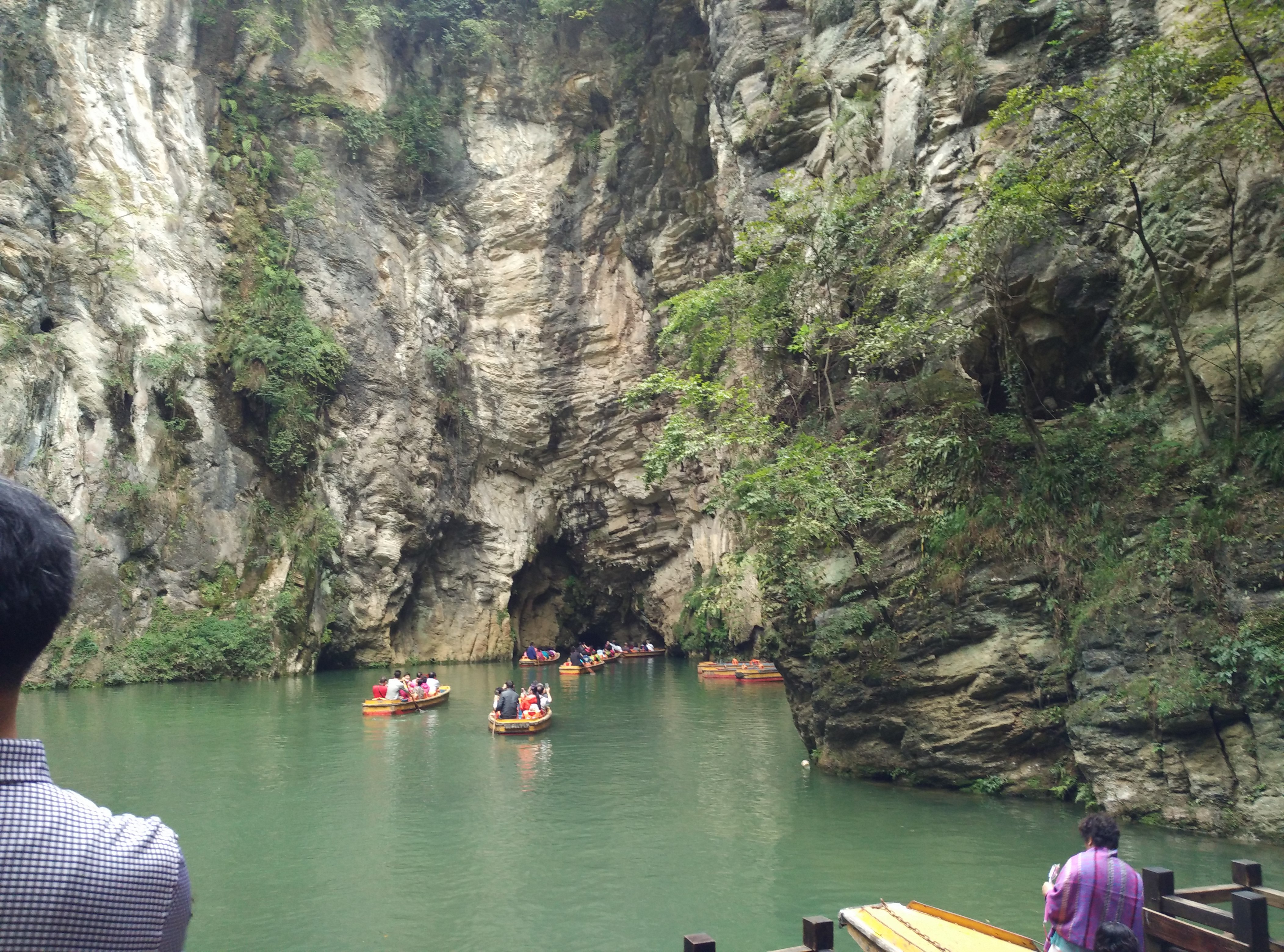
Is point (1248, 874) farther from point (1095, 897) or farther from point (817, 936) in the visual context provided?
point (817, 936)

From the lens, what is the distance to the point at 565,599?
116 feet

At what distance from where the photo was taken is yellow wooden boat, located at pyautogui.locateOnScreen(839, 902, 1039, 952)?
470 centimetres

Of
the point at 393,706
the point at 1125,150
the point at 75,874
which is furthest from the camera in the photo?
the point at 393,706

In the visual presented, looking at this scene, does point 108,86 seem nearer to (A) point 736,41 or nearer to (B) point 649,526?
(A) point 736,41

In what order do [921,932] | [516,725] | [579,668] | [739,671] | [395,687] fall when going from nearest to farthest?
[921,932]
[516,725]
[395,687]
[739,671]
[579,668]

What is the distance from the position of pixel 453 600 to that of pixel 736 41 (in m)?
20.3

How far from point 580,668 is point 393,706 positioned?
34.4 ft

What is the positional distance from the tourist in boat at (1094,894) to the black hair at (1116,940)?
362 millimetres

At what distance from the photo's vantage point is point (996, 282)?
11.3 metres

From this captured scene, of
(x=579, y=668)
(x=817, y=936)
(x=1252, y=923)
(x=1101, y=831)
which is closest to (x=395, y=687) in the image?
(x=579, y=668)

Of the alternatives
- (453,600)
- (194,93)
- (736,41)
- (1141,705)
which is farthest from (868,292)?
(194,93)

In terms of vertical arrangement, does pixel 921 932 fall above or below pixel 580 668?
above

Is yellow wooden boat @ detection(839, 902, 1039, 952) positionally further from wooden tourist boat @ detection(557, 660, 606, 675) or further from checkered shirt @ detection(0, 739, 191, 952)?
wooden tourist boat @ detection(557, 660, 606, 675)

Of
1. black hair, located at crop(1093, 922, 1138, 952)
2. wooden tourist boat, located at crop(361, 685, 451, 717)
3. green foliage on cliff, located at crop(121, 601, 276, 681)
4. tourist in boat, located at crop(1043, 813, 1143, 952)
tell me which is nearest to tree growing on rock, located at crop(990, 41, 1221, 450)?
tourist in boat, located at crop(1043, 813, 1143, 952)
